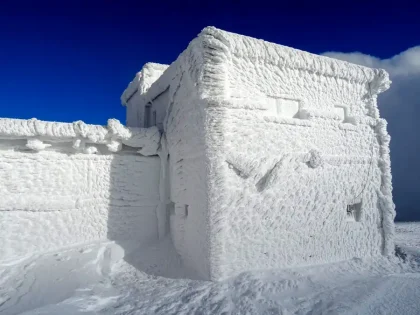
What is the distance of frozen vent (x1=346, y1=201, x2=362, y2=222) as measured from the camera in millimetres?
5424

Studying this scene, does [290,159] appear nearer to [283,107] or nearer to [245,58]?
[283,107]

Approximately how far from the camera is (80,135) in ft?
16.3

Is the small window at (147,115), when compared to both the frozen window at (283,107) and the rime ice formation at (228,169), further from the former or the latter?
the frozen window at (283,107)

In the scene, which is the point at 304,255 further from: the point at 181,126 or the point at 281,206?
the point at 181,126

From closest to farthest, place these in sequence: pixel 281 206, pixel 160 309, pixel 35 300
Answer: pixel 160 309
pixel 35 300
pixel 281 206

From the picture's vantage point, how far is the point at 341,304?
140 inches

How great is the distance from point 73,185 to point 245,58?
381 centimetres

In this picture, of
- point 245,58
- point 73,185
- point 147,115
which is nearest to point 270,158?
point 245,58

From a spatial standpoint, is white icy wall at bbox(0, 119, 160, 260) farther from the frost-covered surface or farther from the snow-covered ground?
the frost-covered surface

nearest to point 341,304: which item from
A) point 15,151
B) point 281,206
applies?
point 281,206

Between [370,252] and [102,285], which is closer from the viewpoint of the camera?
[102,285]

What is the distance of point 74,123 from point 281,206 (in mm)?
3890

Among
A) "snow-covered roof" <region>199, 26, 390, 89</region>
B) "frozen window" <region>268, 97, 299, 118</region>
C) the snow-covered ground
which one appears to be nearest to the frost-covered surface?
"snow-covered roof" <region>199, 26, 390, 89</region>

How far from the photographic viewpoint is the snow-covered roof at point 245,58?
435cm
